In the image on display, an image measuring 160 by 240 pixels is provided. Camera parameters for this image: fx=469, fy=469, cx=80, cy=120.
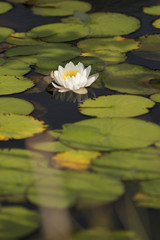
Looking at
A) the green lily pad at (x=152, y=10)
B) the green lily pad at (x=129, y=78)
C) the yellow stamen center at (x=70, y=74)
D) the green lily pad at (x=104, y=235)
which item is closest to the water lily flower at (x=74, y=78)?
the yellow stamen center at (x=70, y=74)

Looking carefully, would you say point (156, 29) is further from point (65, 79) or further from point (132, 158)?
point (132, 158)

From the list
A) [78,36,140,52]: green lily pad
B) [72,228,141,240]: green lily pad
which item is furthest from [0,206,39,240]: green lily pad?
[78,36,140,52]: green lily pad

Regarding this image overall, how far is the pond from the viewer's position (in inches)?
62.8

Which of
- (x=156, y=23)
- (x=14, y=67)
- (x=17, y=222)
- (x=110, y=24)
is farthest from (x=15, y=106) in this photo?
(x=156, y=23)

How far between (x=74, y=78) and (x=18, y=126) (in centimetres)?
48

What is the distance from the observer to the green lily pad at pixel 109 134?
196 cm

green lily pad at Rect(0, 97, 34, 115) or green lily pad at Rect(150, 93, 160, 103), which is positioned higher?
green lily pad at Rect(150, 93, 160, 103)

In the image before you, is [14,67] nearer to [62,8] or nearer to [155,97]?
[155,97]

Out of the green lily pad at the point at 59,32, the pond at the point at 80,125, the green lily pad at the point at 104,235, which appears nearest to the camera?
the green lily pad at the point at 104,235

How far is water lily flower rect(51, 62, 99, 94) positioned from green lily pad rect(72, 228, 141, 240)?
1.09 metres

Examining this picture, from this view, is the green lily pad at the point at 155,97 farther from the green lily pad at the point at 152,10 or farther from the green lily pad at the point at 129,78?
the green lily pad at the point at 152,10

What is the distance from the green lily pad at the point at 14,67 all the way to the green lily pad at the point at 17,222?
1.18 metres

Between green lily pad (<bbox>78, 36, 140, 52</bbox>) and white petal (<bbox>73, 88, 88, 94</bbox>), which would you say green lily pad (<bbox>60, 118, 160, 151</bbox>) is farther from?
green lily pad (<bbox>78, 36, 140, 52</bbox>)

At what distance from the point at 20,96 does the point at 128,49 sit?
32.2 inches
